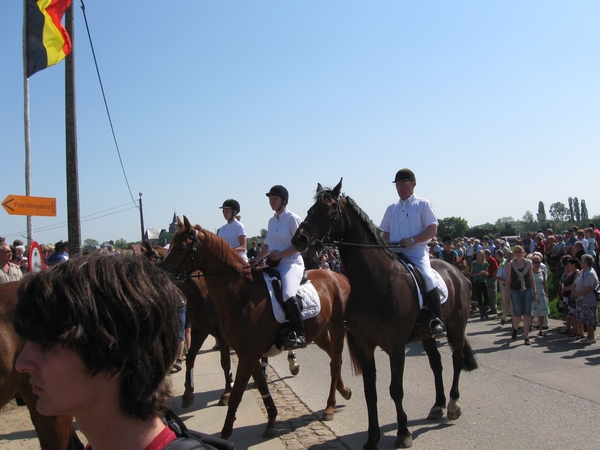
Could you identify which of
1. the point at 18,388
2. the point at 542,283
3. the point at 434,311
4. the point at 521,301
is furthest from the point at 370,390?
the point at 542,283

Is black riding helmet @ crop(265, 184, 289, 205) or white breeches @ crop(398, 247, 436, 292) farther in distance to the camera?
black riding helmet @ crop(265, 184, 289, 205)

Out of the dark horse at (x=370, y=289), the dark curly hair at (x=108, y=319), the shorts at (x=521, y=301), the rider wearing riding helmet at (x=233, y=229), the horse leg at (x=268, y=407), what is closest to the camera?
the dark curly hair at (x=108, y=319)

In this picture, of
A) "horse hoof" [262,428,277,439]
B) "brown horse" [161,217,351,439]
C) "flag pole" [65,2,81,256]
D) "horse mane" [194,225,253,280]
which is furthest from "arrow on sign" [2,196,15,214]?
"horse hoof" [262,428,277,439]

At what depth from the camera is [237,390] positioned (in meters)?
5.27

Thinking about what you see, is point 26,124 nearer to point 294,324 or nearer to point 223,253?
point 223,253

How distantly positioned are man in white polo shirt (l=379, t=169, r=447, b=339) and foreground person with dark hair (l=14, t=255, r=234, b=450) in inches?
187

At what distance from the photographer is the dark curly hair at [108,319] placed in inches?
54.1

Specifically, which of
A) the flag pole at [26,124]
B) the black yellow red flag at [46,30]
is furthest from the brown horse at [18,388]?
the black yellow red flag at [46,30]

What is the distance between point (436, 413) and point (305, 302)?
2079 mm

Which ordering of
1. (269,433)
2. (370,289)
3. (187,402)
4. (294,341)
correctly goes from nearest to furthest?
(370,289)
(269,433)
(294,341)
(187,402)

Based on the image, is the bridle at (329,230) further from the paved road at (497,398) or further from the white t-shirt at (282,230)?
the paved road at (497,398)

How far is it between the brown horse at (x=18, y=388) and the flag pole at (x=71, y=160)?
466cm

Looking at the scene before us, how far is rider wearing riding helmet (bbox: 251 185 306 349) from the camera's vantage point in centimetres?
603

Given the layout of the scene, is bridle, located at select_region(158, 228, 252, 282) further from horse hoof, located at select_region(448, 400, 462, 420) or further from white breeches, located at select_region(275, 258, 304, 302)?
horse hoof, located at select_region(448, 400, 462, 420)
